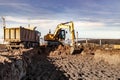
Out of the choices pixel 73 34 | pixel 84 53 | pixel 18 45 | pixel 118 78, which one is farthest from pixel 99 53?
pixel 118 78

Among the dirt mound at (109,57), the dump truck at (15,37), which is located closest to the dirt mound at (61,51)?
the dump truck at (15,37)

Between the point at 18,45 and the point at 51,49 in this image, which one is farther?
the point at 51,49

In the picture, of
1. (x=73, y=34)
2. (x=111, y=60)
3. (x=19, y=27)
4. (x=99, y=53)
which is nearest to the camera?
(x=111, y=60)

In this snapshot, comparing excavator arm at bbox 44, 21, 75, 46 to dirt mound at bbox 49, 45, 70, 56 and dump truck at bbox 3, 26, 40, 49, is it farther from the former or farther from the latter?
dump truck at bbox 3, 26, 40, 49

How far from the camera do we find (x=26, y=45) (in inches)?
1626

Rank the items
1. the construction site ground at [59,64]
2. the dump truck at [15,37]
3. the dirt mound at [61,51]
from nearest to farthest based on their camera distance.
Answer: the construction site ground at [59,64]
the dump truck at [15,37]
the dirt mound at [61,51]

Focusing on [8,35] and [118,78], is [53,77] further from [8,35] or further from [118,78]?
[8,35]

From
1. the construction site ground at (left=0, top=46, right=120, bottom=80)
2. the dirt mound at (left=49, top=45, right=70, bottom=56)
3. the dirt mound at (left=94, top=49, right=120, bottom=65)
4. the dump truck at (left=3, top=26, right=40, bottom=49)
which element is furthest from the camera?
the dirt mound at (left=49, top=45, right=70, bottom=56)

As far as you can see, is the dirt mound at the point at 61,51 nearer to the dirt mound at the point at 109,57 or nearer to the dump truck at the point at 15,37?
the dump truck at the point at 15,37

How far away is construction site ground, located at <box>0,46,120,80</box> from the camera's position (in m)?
15.6

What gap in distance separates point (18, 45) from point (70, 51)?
20.7ft

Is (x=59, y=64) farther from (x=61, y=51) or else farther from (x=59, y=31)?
(x=59, y=31)

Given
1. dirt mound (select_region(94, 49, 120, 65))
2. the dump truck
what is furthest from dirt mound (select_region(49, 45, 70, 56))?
dirt mound (select_region(94, 49, 120, 65))

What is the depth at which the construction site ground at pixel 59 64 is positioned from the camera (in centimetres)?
1560
